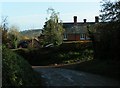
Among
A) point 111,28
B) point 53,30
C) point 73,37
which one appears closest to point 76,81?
point 111,28

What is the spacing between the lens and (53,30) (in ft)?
180

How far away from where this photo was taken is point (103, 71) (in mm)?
27172

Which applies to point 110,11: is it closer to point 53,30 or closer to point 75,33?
point 53,30

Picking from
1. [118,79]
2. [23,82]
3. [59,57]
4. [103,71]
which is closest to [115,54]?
Result: [103,71]

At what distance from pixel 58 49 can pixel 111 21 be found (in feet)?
63.0

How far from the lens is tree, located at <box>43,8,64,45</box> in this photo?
53.8 metres

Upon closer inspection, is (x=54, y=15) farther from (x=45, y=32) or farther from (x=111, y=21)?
(x=111, y=21)

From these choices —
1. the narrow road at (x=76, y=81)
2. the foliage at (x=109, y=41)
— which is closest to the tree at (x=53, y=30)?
the foliage at (x=109, y=41)

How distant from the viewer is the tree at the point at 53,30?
176 ft

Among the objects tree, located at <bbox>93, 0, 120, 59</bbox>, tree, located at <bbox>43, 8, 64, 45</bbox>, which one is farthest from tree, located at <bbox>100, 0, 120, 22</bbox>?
tree, located at <bbox>43, 8, 64, 45</bbox>

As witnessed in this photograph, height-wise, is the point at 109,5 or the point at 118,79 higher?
the point at 109,5

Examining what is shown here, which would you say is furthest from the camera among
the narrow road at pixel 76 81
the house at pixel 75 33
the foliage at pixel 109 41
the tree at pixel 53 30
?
the house at pixel 75 33

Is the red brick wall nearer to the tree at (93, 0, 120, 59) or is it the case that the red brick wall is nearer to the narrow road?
the tree at (93, 0, 120, 59)

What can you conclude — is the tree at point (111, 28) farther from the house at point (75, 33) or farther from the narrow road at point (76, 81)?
the house at point (75, 33)
